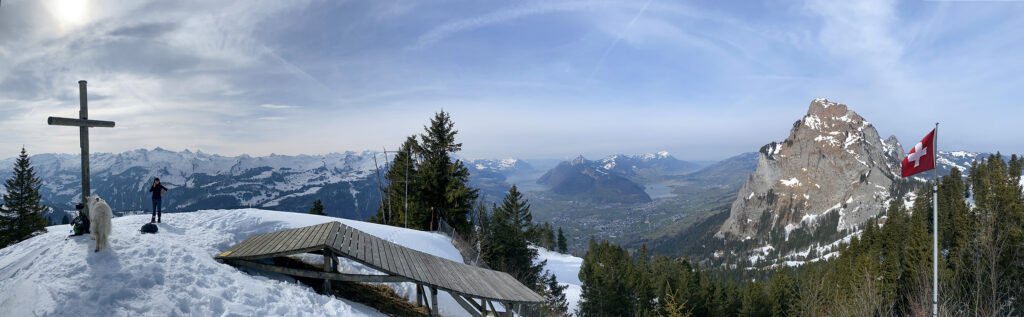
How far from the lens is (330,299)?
866 cm

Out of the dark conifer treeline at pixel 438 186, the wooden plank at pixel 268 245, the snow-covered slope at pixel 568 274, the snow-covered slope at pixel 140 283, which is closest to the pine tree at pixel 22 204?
the dark conifer treeline at pixel 438 186

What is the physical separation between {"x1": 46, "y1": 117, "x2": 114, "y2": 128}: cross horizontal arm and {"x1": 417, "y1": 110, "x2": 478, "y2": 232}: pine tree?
1818cm

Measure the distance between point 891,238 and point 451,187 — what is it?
176 ft

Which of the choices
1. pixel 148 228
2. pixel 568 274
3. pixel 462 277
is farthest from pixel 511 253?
pixel 148 228

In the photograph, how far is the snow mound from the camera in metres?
6.22

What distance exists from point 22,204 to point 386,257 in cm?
4853

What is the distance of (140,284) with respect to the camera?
7.07 m

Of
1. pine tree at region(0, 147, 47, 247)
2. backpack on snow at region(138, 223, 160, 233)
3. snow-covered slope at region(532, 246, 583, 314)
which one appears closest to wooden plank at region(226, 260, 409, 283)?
backpack on snow at region(138, 223, 160, 233)

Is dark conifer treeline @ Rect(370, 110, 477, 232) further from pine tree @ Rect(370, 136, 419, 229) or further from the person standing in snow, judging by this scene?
the person standing in snow

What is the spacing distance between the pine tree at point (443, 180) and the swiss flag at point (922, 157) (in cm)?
2247

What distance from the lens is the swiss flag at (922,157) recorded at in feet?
35.5

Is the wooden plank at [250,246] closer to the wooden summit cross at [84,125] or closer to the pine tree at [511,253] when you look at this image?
the wooden summit cross at [84,125]

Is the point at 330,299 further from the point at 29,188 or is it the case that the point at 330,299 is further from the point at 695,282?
the point at 29,188

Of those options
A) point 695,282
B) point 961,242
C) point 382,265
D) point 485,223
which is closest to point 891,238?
point 961,242
